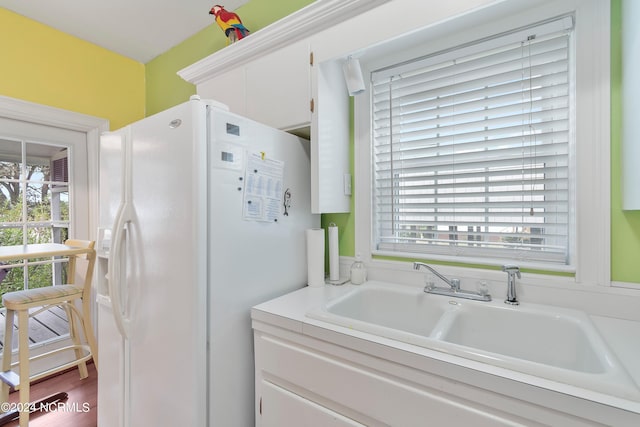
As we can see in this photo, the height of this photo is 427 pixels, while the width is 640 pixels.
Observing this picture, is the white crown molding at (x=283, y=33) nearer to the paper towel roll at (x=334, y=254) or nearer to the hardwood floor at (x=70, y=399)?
the paper towel roll at (x=334, y=254)

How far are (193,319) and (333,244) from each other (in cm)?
81

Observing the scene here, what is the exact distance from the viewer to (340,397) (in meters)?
0.99

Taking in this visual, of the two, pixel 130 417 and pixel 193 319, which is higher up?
pixel 193 319

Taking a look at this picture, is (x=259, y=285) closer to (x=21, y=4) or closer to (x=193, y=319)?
(x=193, y=319)

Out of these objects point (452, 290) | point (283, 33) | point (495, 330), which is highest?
point (283, 33)

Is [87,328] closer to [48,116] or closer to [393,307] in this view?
[48,116]

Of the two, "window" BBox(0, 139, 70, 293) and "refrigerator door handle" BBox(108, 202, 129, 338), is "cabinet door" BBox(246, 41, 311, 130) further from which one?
"window" BBox(0, 139, 70, 293)

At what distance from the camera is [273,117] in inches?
61.2

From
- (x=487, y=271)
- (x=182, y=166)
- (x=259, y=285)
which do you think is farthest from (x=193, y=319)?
(x=487, y=271)

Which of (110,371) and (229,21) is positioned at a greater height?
(229,21)

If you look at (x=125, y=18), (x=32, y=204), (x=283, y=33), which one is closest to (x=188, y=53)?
(x=125, y=18)

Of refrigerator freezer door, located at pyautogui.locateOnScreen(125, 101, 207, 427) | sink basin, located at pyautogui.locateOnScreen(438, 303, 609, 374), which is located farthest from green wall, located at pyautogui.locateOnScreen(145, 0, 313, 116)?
sink basin, located at pyautogui.locateOnScreen(438, 303, 609, 374)

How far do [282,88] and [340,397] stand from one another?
1.44 meters

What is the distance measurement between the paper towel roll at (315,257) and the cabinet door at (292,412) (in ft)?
1.80
